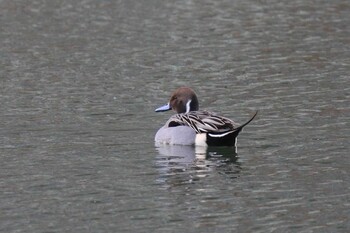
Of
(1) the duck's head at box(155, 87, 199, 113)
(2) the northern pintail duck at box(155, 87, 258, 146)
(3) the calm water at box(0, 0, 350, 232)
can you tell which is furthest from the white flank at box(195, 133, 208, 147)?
(1) the duck's head at box(155, 87, 199, 113)

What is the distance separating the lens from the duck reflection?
11500 millimetres

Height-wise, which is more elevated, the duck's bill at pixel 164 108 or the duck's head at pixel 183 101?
the duck's head at pixel 183 101

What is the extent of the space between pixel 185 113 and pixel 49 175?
8.89 feet

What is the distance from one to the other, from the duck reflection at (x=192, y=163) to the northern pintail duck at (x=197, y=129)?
0.08 meters

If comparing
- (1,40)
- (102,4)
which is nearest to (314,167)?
(1,40)

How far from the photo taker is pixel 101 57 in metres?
18.8

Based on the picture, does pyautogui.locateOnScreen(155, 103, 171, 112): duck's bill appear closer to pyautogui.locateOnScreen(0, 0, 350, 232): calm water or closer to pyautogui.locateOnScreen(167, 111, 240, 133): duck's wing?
pyautogui.locateOnScreen(0, 0, 350, 232): calm water

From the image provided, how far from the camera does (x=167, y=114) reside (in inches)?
608

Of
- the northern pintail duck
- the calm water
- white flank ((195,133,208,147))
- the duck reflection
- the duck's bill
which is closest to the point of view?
the calm water

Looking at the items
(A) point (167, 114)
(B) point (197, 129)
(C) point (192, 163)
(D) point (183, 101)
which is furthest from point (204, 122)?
(A) point (167, 114)

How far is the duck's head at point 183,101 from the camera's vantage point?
45.9ft

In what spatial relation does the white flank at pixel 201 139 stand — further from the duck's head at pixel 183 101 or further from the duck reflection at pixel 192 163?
the duck's head at pixel 183 101

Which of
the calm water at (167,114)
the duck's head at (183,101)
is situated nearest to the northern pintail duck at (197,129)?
the duck's head at (183,101)

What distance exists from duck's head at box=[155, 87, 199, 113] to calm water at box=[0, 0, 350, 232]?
0.35 meters
